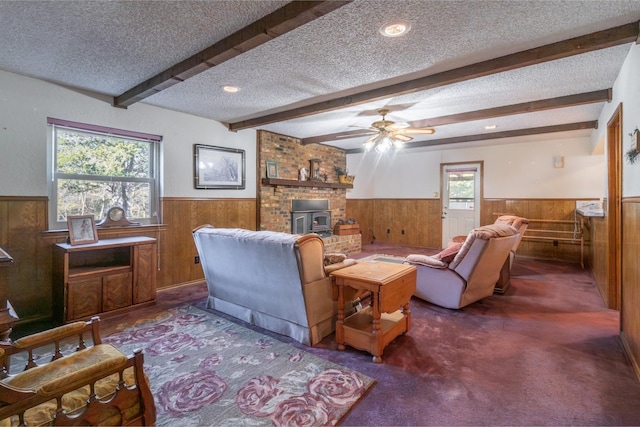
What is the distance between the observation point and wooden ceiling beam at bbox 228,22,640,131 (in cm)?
214

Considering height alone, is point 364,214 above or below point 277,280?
above

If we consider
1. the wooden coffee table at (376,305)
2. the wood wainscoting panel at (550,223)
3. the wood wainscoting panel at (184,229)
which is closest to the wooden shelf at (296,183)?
the wood wainscoting panel at (184,229)

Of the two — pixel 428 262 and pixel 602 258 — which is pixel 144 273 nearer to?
pixel 428 262

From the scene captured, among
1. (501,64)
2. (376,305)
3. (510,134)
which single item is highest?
(510,134)

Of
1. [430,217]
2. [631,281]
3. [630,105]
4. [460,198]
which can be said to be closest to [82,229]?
[631,281]

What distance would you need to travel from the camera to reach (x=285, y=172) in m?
5.78

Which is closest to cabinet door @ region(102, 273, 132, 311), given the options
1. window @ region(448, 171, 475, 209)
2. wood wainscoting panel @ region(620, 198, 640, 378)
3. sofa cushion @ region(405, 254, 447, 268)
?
sofa cushion @ region(405, 254, 447, 268)

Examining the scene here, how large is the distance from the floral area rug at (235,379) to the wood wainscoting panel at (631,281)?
193cm

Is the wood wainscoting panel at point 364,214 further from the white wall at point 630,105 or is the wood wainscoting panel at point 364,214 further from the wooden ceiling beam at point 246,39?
the wooden ceiling beam at point 246,39

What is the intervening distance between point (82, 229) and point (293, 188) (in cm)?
339

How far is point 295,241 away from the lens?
2.36 meters

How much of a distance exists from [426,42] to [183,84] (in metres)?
2.38

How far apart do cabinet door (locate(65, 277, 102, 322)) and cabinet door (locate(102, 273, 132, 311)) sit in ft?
0.14

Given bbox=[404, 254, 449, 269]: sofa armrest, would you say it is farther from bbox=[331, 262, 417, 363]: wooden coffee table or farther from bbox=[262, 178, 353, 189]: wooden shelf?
bbox=[262, 178, 353, 189]: wooden shelf
